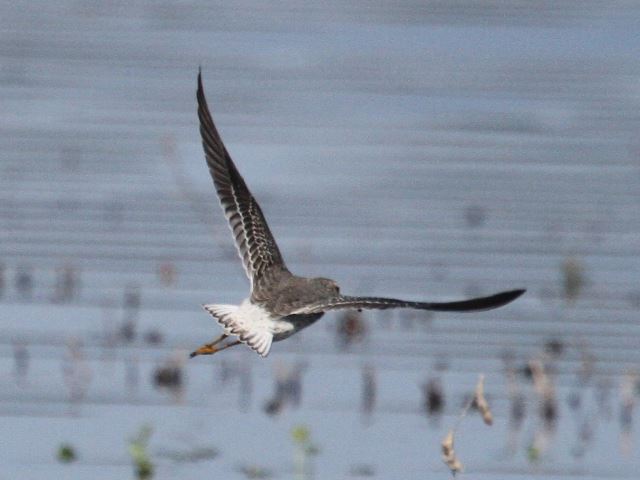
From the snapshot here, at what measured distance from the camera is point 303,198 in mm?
14906

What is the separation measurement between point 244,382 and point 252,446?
92 centimetres

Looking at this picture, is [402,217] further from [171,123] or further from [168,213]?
[171,123]

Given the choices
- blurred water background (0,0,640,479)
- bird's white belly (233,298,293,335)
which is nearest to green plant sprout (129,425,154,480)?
blurred water background (0,0,640,479)

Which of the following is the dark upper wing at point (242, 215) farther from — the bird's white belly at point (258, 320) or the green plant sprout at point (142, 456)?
the green plant sprout at point (142, 456)

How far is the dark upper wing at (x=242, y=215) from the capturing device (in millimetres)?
8141

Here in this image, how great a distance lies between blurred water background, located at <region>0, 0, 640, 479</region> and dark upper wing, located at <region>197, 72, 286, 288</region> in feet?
2.53

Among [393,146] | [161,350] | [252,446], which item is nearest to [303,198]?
[393,146]

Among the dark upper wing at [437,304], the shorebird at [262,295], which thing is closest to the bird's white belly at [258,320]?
the shorebird at [262,295]

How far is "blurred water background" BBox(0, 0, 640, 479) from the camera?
35.8 feet

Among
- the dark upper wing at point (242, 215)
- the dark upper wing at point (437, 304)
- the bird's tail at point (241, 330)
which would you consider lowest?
the bird's tail at point (241, 330)

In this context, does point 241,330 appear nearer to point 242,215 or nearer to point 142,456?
point 242,215

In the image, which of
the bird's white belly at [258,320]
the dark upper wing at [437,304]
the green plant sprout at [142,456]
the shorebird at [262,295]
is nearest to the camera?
the dark upper wing at [437,304]

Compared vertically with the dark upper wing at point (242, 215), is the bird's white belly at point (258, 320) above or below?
below

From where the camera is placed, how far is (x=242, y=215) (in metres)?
8.28
